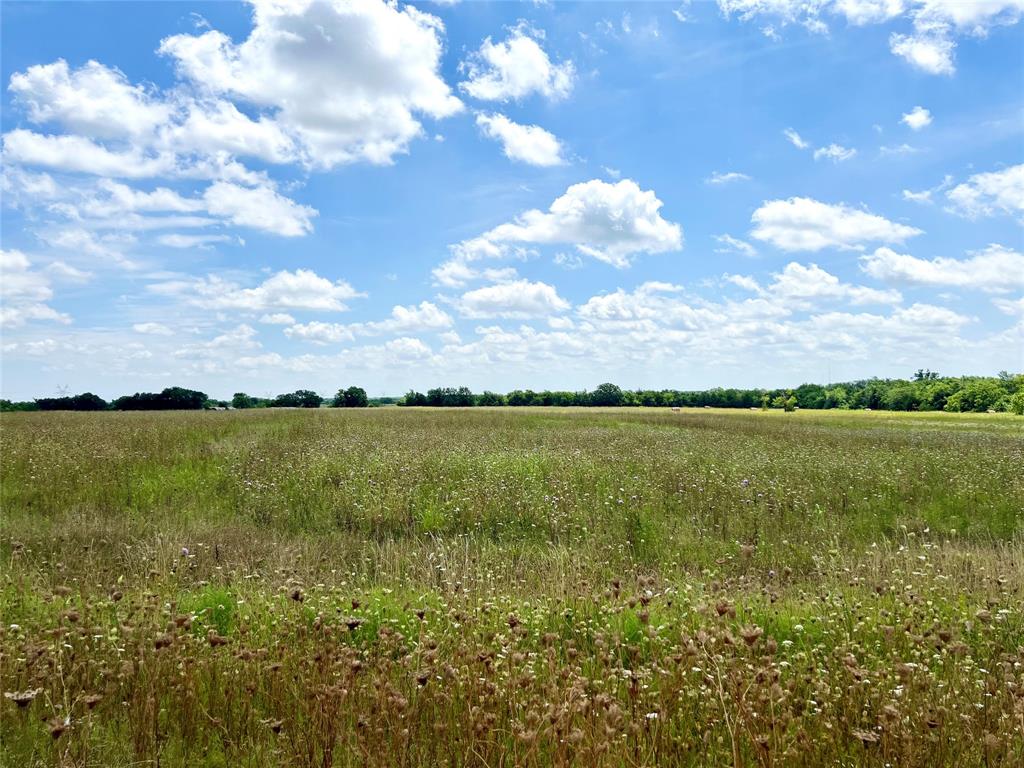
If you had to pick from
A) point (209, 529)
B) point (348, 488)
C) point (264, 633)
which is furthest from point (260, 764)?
point (348, 488)

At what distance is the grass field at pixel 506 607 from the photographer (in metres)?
3.00

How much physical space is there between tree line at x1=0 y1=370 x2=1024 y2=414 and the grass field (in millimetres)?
51309

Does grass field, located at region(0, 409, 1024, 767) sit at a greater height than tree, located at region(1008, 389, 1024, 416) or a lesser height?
lesser

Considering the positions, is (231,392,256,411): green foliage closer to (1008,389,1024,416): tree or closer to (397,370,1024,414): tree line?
(397,370,1024,414): tree line

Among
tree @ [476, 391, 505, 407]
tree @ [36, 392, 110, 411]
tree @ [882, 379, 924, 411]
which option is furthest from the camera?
tree @ [476, 391, 505, 407]

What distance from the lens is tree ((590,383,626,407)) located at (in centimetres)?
9744

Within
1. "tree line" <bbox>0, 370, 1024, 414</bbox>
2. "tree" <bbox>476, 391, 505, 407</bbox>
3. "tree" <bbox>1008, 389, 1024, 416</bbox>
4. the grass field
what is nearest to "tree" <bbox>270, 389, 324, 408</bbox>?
"tree line" <bbox>0, 370, 1024, 414</bbox>

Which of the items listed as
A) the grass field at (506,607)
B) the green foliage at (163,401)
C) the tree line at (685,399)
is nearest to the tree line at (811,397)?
the tree line at (685,399)

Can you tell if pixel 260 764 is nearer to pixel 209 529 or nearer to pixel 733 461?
pixel 209 529

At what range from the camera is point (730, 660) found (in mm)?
2986

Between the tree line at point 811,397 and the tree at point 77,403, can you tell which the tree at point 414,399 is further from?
the tree at point 77,403

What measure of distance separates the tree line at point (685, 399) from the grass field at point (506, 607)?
5131cm

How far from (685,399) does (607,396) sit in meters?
13.5

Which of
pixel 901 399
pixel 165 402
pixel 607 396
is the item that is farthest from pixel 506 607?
pixel 607 396
